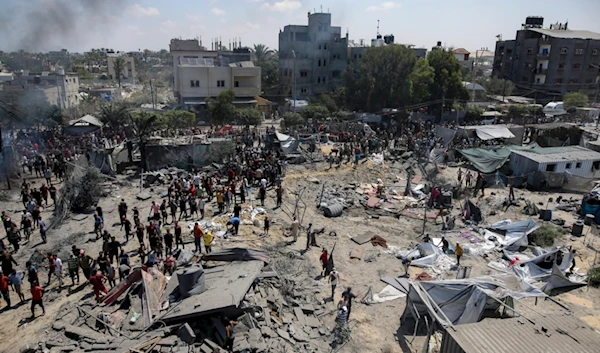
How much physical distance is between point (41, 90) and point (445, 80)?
40584 millimetres

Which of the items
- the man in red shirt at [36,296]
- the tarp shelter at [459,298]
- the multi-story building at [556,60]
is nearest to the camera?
the man in red shirt at [36,296]

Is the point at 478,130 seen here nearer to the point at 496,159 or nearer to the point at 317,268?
the point at 496,159

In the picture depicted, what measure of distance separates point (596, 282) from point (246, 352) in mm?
11823

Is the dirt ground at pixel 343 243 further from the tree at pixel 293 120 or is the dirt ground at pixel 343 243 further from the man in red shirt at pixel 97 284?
the tree at pixel 293 120

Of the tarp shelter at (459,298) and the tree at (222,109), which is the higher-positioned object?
the tree at (222,109)

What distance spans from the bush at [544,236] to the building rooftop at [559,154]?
7.72m

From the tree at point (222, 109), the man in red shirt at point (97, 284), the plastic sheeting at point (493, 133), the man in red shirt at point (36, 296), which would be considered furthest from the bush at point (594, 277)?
the tree at point (222, 109)

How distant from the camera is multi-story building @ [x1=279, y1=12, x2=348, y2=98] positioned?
182 ft

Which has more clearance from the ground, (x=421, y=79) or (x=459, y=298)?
(x=421, y=79)

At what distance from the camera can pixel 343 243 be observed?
1648 cm

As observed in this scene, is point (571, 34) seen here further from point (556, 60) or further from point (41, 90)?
Result: point (41, 90)

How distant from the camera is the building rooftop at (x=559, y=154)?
24184 mm

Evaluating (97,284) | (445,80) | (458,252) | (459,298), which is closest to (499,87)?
(445,80)

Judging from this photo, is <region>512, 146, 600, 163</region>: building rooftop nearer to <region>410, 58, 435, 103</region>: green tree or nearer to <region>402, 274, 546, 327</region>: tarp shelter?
<region>402, 274, 546, 327</region>: tarp shelter
